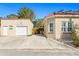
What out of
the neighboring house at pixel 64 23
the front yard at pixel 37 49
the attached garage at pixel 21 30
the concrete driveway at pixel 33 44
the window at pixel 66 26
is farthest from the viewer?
the attached garage at pixel 21 30

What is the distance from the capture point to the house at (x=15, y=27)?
29734 mm

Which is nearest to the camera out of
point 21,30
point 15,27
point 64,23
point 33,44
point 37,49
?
point 37,49

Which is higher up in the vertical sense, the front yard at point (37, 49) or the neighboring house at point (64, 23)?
the neighboring house at point (64, 23)

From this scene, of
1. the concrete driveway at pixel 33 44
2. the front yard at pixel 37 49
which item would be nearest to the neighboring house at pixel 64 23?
the concrete driveway at pixel 33 44

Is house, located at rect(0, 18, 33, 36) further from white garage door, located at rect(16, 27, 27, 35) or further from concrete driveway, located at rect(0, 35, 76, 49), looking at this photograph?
concrete driveway, located at rect(0, 35, 76, 49)

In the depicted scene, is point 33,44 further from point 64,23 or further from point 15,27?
point 15,27

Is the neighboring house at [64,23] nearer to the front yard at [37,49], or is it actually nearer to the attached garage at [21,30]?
the front yard at [37,49]

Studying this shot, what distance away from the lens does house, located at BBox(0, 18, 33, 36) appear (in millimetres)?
29734

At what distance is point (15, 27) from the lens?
99.9 feet

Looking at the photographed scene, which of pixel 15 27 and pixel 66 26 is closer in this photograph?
pixel 66 26

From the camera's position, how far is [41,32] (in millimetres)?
34781

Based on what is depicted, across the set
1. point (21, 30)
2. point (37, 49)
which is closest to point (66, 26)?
point (37, 49)

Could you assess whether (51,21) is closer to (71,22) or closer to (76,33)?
(71,22)

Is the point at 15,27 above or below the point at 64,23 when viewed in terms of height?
below
